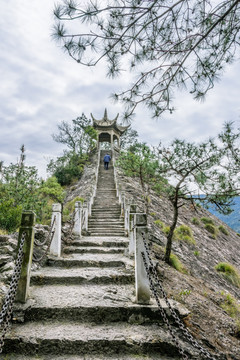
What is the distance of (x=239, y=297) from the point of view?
8.16 m

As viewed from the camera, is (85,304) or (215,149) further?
(215,149)

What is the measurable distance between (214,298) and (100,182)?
1320cm

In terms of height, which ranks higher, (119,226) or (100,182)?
(100,182)

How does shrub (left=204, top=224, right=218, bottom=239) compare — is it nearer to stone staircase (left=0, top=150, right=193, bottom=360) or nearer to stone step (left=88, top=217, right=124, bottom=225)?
stone step (left=88, top=217, right=124, bottom=225)

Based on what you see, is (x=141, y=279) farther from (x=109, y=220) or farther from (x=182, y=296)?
(x=109, y=220)

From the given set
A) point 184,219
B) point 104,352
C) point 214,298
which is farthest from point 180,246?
point 104,352

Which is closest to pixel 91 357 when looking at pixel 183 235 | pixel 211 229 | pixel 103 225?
pixel 103 225

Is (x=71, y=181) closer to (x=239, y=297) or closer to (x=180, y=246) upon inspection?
(x=180, y=246)

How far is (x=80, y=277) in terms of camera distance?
4.22m

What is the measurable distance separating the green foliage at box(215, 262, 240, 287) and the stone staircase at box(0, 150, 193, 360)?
22.2 feet

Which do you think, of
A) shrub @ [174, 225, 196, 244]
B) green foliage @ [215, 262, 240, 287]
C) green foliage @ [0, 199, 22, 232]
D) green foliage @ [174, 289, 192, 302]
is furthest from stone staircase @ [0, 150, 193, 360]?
shrub @ [174, 225, 196, 244]

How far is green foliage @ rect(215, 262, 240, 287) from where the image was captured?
9228 mm

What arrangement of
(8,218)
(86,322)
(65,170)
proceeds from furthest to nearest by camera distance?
(65,170) < (8,218) < (86,322)

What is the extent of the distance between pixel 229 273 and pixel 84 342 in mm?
8944
